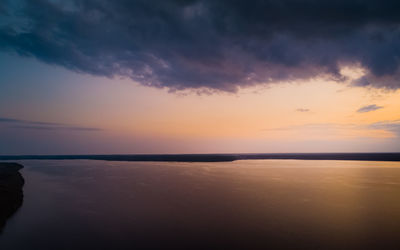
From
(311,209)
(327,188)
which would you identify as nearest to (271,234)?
(311,209)

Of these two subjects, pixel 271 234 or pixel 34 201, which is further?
pixel 34 201

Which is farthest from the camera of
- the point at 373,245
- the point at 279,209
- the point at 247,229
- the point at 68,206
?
the point at 68,206

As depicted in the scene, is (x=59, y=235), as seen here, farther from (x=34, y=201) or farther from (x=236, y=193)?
(x=236, y=193)

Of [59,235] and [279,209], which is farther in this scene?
[279,209]

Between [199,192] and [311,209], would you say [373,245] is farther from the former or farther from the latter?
[199,192]

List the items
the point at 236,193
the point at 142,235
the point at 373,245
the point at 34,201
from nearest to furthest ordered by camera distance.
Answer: the point at 373,245
the point at 142,235
the point at 34,201
the point at 236,193

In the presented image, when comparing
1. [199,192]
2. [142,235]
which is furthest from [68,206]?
[199,192]

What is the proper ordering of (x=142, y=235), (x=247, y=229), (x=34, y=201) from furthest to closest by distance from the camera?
(x=34, y=201), (x=247, y=229), (x=142, y=235)

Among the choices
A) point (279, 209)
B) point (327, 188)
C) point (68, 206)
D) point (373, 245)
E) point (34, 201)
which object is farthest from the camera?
point (327, 188)
